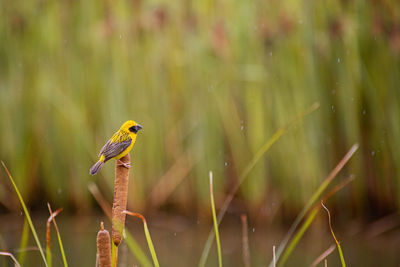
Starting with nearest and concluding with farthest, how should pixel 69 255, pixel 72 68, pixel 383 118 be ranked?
pixel 69 255 < pixel 383 118 < pixel 72 68

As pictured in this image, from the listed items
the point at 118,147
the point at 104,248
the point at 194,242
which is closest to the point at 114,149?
the point at 118,147

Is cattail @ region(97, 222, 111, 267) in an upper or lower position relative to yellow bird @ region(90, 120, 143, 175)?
lower

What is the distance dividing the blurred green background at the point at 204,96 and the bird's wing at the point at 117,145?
5.55 feet

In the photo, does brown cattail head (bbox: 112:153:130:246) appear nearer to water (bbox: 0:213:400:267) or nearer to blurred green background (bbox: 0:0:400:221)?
water (bbox: 0:213:400:267)

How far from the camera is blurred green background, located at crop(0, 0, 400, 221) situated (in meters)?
2.31

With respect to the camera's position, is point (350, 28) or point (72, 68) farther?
point (72, 68)

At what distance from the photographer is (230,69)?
237 centimetres

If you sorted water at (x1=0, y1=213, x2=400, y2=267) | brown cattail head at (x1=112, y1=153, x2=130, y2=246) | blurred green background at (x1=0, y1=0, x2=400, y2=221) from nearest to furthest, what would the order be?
1. brown cattail head at (x1=112, y1=153, x2=130, y2=246)
2. water at (x1=0, y1=213, x2=400, y2=267)
3. blurred green background at (x1=0, y1=0, x2=400, y2=221)

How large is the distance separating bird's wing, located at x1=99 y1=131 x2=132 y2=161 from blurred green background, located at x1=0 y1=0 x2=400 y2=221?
1.69 m

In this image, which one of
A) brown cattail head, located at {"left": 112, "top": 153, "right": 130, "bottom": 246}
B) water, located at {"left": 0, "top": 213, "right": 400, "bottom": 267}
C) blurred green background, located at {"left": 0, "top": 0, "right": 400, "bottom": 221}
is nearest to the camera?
brown cattail head, located at {"left": 112, "top": 153, "right": 130, "bottom": 246}

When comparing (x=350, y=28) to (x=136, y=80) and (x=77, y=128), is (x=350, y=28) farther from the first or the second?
(x=77, y=128)

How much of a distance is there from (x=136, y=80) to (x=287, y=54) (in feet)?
2.25

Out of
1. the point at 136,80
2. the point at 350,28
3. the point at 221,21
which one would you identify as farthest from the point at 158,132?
the point at 350,28

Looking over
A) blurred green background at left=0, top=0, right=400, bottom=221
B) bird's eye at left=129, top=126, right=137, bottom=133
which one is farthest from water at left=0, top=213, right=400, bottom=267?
bird's eye at left=129, top=126, right=137, bottom=133
